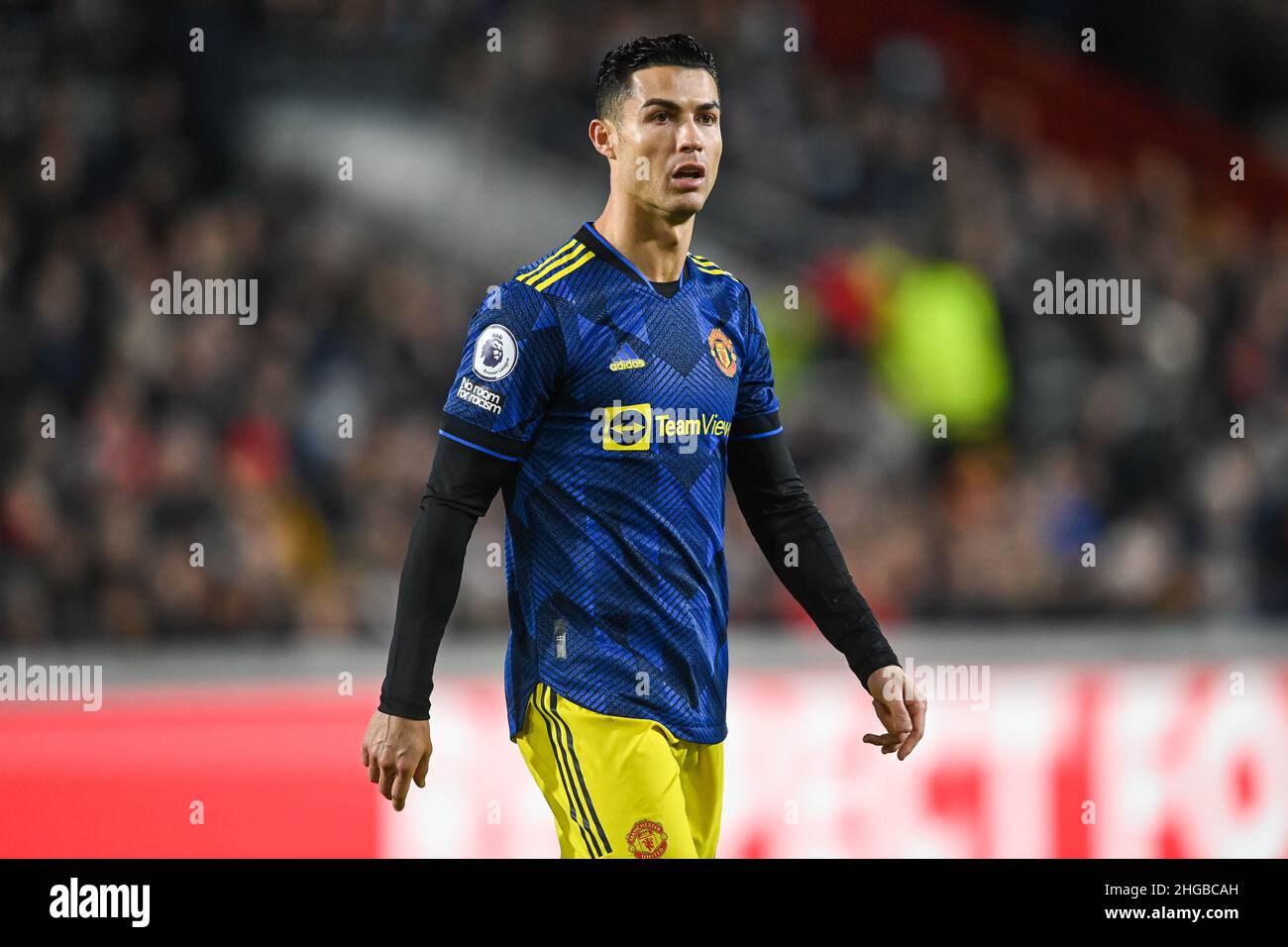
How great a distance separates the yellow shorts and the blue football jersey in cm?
4

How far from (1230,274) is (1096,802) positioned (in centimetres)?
529

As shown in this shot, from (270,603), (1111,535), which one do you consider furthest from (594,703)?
(1111,535)

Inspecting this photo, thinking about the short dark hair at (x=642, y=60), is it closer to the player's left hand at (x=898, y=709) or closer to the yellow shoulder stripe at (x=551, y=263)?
the yellow shoulder stripe at (x=551, y=263)

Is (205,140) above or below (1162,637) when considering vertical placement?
→ above

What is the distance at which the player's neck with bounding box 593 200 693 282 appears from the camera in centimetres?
387

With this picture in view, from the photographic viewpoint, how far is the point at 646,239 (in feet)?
12.7

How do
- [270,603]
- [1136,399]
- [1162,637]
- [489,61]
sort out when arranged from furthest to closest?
[489,61]
[1136,399]
[270,603]
[1162,637]

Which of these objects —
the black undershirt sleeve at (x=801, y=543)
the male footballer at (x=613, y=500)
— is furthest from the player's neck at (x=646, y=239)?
the black undershirt sleeve at (x=801, y=543)

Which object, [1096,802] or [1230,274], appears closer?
[1096,802]

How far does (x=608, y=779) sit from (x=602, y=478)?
628mm

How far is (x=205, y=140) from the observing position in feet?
34.2

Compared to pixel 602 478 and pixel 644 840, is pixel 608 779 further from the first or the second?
pixel 602 478

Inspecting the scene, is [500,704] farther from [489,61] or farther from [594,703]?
[489,61]

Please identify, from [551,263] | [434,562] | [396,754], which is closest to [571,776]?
[396,754]
